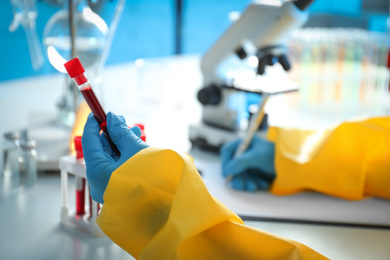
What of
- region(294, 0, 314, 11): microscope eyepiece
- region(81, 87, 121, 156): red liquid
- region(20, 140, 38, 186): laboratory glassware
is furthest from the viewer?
region(294, 0, 314, 11): microscope eyepiece

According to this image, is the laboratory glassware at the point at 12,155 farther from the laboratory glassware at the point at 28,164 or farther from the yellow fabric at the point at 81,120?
the yellow fabric at the point at 81,120

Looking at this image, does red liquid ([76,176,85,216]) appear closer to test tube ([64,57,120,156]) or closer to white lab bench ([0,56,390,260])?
white lab bench ([0,56,390,260])

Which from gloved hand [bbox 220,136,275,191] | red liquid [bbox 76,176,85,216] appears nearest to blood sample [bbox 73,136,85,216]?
red liquid [bbox 76,176,85,216]

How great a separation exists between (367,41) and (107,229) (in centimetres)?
171

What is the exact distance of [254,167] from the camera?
54.1 inches

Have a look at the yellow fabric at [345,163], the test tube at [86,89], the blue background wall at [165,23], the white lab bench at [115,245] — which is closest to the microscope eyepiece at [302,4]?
the yellow fabric at [345,163]

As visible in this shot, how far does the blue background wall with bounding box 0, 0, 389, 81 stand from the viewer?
10.2ft

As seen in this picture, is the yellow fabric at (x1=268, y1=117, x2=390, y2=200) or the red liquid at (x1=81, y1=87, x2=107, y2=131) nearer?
the red liquid at (x1=81, y1=87, x2=107, y2=131)

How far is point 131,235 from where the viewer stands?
0.79 meters

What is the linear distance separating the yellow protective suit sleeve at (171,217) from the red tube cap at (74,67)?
171mm

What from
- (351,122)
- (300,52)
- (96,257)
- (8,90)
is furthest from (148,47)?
(96,257)

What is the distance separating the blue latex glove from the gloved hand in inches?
20.4

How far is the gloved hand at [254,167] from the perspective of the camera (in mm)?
1362

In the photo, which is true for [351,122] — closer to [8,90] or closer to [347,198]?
[347,198]
